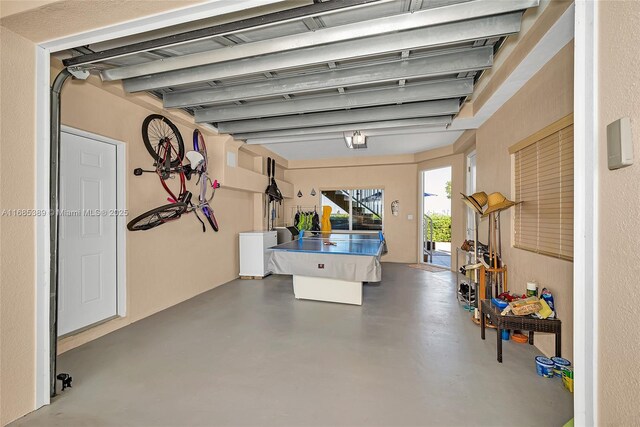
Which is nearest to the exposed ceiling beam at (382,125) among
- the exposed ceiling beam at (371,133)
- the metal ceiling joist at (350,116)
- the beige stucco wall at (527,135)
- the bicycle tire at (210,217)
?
the exposed ceiling beam at (371,133)

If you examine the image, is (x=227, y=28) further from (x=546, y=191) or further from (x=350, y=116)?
(x=546, y=191)

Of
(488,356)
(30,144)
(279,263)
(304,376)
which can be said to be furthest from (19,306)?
(488,356)

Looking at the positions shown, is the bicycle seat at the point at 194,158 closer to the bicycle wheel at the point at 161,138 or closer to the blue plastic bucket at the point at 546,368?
the bicycle wheel at the point at 161,138

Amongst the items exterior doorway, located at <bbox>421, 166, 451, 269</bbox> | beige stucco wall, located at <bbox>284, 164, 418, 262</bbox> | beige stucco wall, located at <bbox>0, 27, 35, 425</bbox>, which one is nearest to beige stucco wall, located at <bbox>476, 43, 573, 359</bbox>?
exterior doorway, located at <bbox>421, 166, 451, 269</bbox>

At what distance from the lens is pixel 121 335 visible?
304 centimetres

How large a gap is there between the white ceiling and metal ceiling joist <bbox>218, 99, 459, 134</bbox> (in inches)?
45.8

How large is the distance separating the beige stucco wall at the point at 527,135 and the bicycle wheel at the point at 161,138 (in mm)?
4361

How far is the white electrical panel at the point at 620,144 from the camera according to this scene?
870 millimetres

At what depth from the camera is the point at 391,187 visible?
25.0ft

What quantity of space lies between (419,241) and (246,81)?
19.4 feet

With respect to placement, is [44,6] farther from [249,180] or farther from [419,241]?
[419,241]

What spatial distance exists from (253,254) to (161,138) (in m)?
2.77

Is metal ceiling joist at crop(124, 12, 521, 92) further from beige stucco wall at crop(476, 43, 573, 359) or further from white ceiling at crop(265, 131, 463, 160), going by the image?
white ceiling at crop(265, 131, 463, 160)

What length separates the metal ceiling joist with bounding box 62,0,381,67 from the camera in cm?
169
